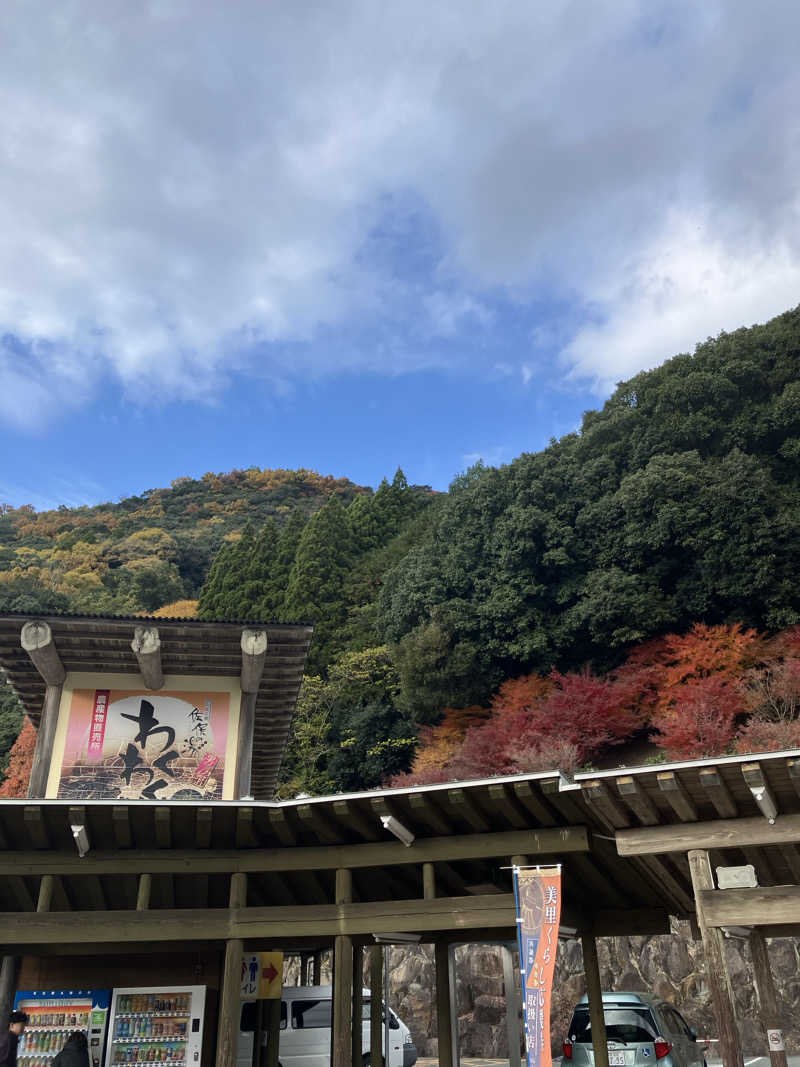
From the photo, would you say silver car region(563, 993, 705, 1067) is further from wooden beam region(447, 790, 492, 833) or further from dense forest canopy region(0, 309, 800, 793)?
dense forest canopy region(0, 309, 800, 793)

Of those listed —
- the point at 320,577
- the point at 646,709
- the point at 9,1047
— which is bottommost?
the point at 9,1047

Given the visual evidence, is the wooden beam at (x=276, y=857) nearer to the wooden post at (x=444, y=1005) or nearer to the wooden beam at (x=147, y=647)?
the wooden beam at (x=147, y=647)

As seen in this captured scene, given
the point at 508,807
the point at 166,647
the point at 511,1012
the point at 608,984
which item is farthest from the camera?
the point at 608,984

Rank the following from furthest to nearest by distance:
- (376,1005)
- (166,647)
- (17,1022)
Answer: (376,1005), (166,647), (17,1022)

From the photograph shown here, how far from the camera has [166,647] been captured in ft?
34.9

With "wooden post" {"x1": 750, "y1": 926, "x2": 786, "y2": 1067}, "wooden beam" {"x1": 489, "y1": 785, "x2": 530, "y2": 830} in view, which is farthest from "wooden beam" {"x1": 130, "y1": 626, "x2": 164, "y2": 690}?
"wooden post" {"x1": 750, "y1": 926, "x2": 786, "y2": 1067}

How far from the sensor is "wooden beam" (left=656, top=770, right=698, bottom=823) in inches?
261

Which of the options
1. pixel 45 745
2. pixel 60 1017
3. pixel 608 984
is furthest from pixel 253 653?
pixel 608 984

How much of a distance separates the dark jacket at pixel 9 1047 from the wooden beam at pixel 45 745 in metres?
2.55

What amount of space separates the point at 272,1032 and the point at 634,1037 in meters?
4.90

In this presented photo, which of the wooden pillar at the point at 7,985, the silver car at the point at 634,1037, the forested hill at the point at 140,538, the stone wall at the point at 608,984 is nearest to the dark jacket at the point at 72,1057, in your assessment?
the wooden pillar at the point at 7,985

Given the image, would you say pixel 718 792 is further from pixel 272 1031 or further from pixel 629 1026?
pixel 272 1031

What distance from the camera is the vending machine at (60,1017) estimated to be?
8875 mm

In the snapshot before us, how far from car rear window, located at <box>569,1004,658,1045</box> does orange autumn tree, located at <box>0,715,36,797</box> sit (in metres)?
22.5
